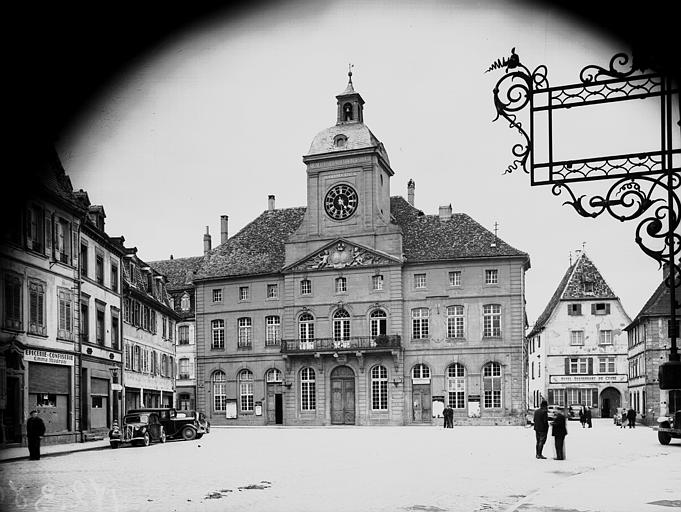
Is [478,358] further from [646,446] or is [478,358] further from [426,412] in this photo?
[646,446]

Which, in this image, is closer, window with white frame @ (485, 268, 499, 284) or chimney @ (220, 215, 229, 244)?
window with white frame @ (485, 268, 499, 284)

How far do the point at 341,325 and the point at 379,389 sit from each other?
15.9 feet

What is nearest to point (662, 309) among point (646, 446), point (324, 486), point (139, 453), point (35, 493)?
point (646, 446)

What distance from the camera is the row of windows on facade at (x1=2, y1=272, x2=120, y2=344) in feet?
88.9

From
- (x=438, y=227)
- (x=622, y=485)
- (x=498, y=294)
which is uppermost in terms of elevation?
(x=438, y=227)

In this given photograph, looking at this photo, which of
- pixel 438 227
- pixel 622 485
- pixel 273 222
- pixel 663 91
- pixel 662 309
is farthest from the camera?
pixel 273 222

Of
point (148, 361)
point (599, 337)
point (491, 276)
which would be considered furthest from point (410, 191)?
point (148, 361)

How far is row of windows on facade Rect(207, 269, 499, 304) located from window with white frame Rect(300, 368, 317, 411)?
5.30m

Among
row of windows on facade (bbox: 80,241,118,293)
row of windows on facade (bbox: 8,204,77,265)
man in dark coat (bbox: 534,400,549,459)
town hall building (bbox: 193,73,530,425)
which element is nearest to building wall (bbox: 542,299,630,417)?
town hall building (bbox: 193,73,530,425)

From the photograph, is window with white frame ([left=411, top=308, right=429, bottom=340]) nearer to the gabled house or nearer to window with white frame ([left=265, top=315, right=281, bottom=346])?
window with white frame ([left=265, top=315, right=281, bottom=346])

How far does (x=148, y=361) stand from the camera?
156ft

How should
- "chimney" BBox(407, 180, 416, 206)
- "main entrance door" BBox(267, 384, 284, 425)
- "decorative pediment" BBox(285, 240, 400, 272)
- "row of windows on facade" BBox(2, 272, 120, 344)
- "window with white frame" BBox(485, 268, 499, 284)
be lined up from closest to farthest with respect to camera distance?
"row of windows on facade" BBox(2, 272, 120, 344), "window with white frame" BBox(485, 268, 499, 284), "decorative pediment" BBox(285, 240, 400, 272), "main entrance door" BBox(267, 384, 284, 425), "chimney" BBox(407, 180, 416, 206)

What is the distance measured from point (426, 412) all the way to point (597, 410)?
20327 millimetres

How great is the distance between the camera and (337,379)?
2253 inches
